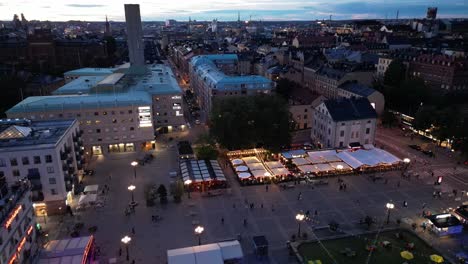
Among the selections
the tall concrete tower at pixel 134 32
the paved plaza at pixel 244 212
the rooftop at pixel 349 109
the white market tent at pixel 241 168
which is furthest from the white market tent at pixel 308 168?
the tall concrete tower at pixel 134 32

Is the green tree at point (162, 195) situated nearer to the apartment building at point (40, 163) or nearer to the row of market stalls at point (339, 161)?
the apartment building at point (40, 163)

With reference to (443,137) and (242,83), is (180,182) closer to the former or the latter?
(242,83)

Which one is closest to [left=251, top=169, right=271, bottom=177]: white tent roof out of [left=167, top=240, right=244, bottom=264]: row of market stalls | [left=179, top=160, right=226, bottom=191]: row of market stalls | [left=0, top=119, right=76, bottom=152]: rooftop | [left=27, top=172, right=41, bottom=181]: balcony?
[left=179, top=160, right=226, bottom=191]: row of market stalls

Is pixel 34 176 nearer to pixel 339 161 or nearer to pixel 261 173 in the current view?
pixel 261 173

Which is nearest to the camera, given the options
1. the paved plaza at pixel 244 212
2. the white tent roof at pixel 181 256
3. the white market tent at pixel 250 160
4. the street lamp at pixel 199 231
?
the white tent roof at pixel 181 256

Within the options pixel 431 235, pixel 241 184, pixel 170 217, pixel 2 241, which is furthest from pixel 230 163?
pixel 2 241

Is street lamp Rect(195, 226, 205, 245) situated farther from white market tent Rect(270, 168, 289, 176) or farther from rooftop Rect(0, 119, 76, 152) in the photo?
rooftop Rect(0, 119, 76, 152)
